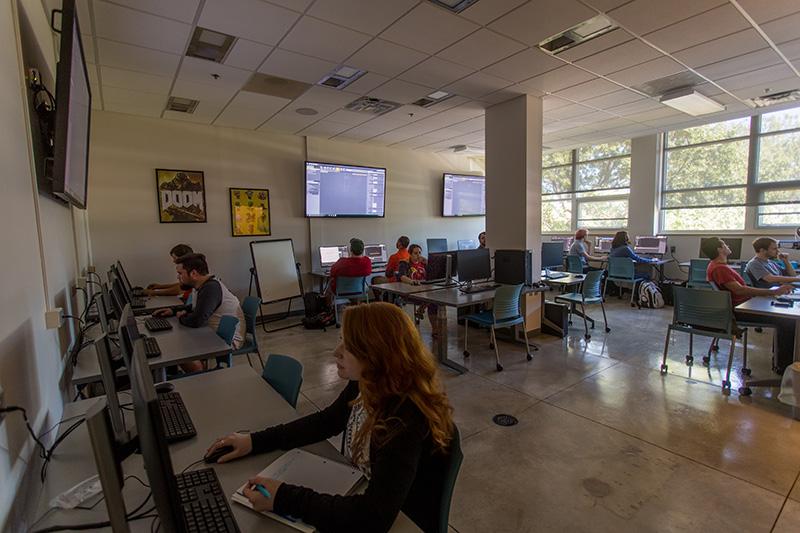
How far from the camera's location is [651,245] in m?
7.41

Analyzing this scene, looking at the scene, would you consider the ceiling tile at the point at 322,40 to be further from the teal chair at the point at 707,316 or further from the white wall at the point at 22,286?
the teal chair at the point at 707,316

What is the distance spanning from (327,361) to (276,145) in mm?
3703

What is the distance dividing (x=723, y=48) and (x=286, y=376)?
4672mm

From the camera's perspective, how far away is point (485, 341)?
5039 millimetres

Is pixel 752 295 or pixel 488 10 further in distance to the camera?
pixel 752 295

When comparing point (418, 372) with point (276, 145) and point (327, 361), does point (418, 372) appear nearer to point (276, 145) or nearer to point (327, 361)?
point (327, 361)

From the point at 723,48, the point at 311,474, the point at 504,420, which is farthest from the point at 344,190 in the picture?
the point at 311,474

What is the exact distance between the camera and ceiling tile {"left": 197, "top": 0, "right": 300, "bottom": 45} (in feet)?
8.94

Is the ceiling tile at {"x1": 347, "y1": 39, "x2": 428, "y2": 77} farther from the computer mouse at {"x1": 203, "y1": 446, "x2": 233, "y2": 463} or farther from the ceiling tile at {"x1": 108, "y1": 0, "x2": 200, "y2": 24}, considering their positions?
the computer mouse at {"x1": 203, "y1": 446, "x2": 233, "y2": 463}

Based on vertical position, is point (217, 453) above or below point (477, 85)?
below

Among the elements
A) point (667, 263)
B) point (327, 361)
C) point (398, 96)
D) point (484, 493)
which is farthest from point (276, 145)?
point (667, 263)

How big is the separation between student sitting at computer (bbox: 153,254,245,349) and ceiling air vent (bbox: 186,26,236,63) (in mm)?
1762

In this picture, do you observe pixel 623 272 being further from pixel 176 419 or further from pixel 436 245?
pixel 176 419

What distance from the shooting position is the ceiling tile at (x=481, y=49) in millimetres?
3309
